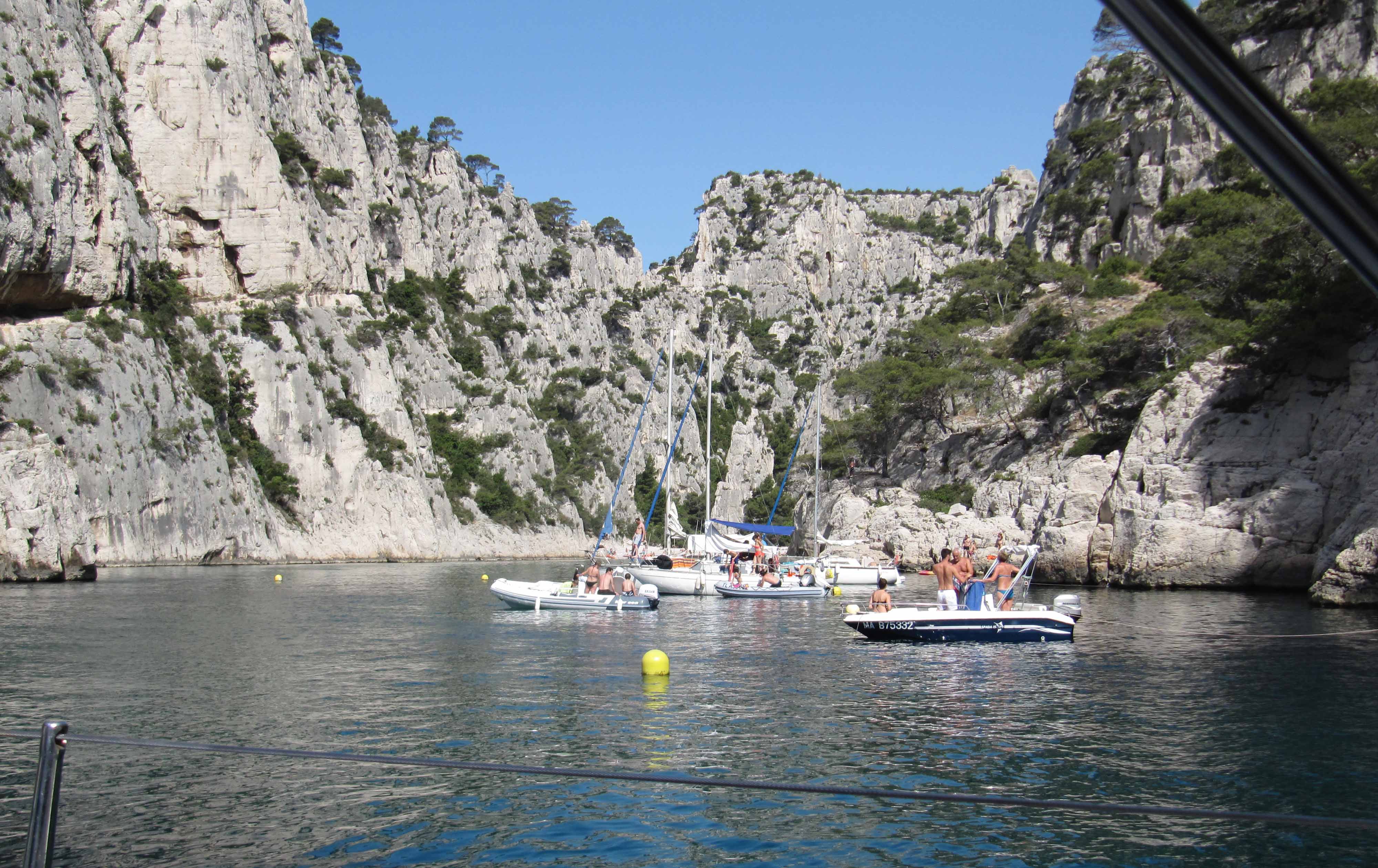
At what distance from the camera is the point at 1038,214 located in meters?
86.0

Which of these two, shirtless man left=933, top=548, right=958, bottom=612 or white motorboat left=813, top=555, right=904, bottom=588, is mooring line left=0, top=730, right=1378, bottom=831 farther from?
white motorboat left=813, top=555, right=904, bottom=588

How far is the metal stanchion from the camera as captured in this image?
4156mm

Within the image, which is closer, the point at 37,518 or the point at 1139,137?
the point at 37,518

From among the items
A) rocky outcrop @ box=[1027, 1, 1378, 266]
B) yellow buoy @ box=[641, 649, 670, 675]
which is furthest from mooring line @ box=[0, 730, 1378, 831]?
rocky outcrop @ box=[1027, 1, 1378, 266]

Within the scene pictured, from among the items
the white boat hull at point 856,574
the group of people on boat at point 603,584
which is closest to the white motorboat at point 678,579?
the group of people on boat at point 603,584

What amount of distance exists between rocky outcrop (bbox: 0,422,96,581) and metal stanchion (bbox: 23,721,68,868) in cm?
4091

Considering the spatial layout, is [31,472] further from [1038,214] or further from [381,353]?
[1038,214]

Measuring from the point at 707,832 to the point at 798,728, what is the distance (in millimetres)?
4457

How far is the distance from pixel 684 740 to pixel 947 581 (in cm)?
1340

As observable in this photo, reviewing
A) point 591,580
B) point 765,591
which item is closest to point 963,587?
point 591,580

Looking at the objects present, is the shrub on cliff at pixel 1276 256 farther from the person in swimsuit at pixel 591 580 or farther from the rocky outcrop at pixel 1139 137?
the person in swimsuit at pixel 591 580

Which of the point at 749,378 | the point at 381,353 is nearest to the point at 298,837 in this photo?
the point at 381,353

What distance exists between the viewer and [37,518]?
39.4 meters

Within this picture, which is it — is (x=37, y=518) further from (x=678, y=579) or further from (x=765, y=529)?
(x=765, y=529)
